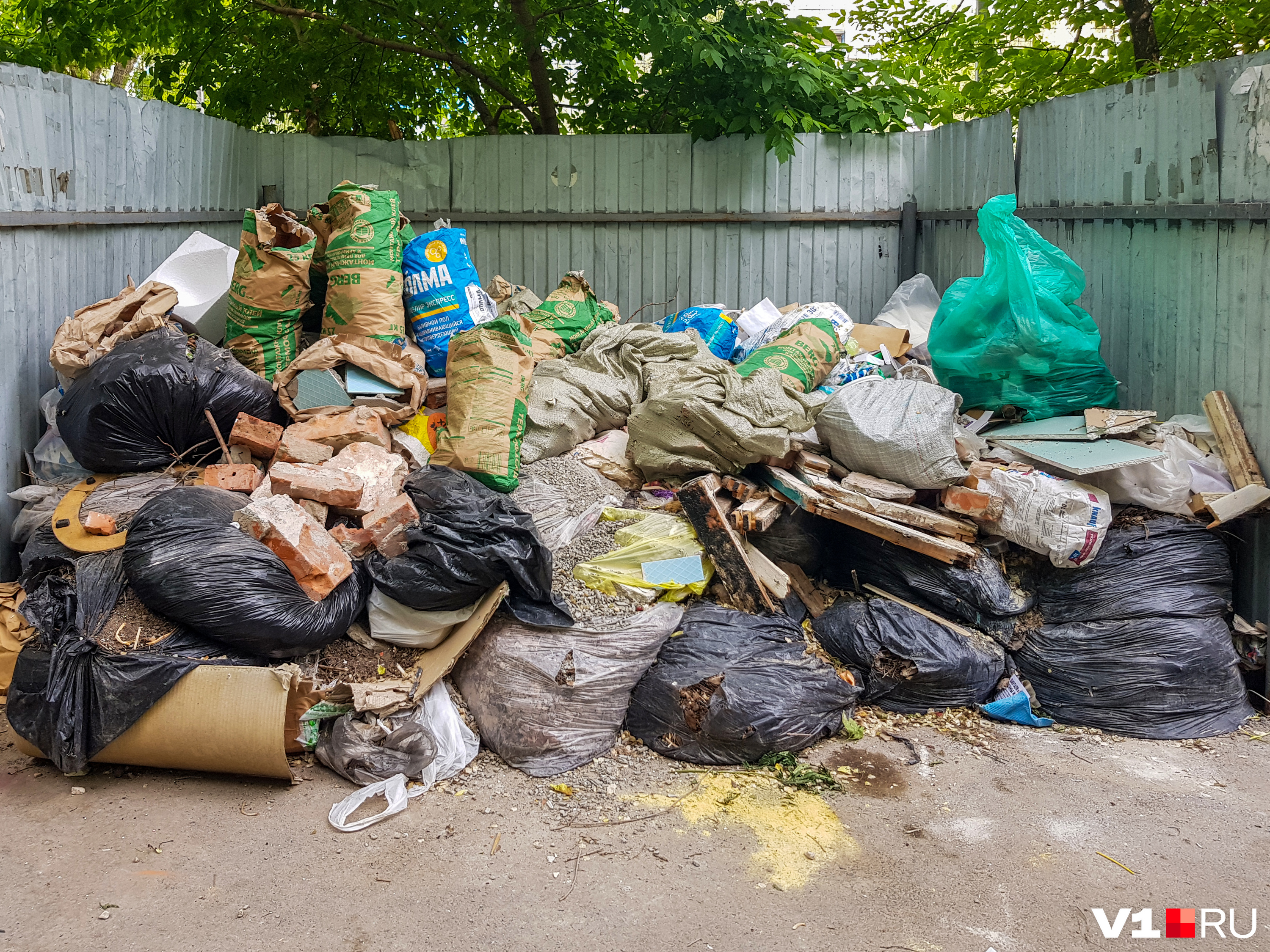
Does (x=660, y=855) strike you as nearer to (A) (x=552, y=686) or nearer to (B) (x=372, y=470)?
Result: (A) (x=552, y=686)

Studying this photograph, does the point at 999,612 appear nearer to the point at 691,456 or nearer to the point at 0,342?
the point at 691,456

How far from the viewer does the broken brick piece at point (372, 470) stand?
148 inches

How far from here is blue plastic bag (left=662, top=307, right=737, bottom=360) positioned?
5.54 metres

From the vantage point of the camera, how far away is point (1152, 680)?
3.52 meters

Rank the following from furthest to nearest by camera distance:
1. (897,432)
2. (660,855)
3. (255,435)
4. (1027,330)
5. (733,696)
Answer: (1027,330) → (255,435) → (897,432) → (733,696) → (660,855)

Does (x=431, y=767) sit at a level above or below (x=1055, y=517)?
below

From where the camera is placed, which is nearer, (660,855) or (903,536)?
(660,855)

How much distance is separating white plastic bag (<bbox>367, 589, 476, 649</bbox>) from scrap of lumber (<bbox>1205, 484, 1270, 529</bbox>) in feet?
9.03

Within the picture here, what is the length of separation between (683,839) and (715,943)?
18.4 inches

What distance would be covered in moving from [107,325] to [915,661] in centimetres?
362

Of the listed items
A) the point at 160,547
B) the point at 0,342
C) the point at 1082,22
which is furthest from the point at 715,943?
the point at 1082,22

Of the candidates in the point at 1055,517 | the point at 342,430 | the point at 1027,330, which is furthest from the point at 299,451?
the point at 1027,330

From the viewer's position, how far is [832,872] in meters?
2.69

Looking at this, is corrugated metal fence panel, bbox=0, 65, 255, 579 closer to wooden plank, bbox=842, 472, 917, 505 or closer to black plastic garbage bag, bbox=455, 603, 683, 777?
black plastic garbage bag, bbox=455, 603, 683, 777
